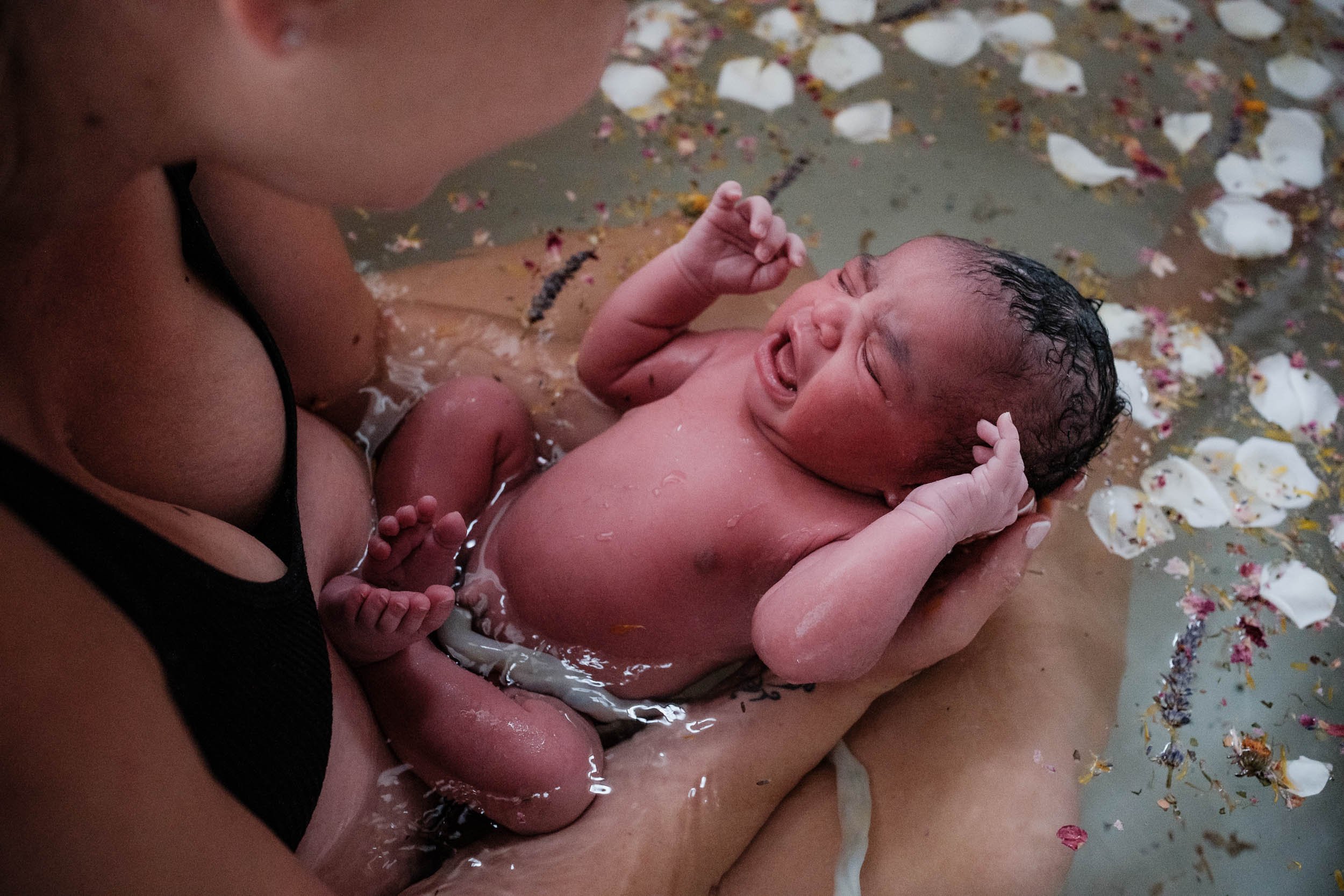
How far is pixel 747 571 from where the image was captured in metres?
1.08

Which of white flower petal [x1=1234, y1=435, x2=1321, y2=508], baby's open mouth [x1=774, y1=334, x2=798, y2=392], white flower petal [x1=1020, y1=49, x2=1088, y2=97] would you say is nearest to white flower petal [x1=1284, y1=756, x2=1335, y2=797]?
white flower petal [x1=1234, y1=435, x2=1321, y2=508]

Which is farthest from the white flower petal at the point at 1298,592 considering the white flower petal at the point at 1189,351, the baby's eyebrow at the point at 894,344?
the baby's eyebrow at the point at 894,344

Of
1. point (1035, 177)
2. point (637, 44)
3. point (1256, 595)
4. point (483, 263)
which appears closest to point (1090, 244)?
point (1035, 177)

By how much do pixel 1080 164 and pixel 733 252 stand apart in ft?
3.05

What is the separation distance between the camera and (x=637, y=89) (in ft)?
5.83

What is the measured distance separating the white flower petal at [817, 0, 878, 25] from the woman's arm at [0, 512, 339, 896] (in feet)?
5.78

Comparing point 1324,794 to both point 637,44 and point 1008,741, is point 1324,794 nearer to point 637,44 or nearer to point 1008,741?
point 1008,741

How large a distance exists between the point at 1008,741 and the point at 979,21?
151 centimetres

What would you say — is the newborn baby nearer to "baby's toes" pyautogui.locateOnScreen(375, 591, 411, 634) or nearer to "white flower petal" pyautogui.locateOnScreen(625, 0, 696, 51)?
"baby's toes" pyautogui.locateOnScreen(375, 591, 411, 634)

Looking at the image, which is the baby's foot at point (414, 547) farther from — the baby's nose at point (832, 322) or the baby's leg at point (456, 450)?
the baby's nose at point (832, 322)

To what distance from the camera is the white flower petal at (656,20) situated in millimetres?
1836

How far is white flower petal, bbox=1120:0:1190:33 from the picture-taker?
1.94m

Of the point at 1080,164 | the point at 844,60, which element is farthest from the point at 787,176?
the point at 1080,164

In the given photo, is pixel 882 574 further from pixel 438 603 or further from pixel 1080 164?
pixel 1080 164
